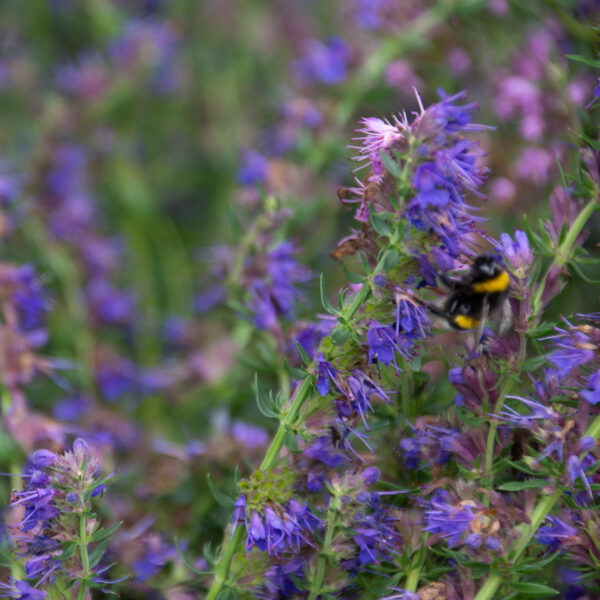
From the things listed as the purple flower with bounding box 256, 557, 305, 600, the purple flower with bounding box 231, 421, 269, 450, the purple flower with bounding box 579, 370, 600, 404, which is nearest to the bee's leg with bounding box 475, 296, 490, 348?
the purple flower with bounding box 579, 370, 600, 404

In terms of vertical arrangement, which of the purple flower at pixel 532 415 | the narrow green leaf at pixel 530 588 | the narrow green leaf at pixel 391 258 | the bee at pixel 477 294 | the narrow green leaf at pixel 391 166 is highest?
the narrow green leaf at pixel 391 166

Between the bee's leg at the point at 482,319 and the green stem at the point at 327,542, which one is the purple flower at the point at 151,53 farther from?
the green stem at the point at 327,542

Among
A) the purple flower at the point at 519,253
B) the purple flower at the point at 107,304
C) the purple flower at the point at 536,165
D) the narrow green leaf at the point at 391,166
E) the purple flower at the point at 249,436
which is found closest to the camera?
the narrow green leaf at the point at 391,166

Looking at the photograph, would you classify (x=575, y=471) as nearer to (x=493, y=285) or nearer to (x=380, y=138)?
(x=493, y=285)

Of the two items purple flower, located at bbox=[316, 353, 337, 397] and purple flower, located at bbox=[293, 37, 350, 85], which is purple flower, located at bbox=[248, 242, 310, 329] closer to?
purple flower, located at bbox=[316, 353, 337, 397]

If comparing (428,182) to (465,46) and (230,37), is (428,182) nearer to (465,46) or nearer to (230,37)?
(465,46)

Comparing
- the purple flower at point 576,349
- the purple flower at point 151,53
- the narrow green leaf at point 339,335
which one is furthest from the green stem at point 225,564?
the purple flower at point 151,53
